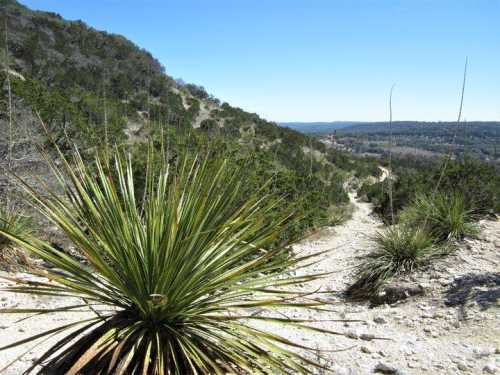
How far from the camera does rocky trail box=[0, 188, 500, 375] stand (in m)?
3.36

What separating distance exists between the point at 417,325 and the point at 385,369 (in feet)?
5.98

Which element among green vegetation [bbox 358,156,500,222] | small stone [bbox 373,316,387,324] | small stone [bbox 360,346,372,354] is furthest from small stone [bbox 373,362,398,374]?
green vegetation [bbox 358,156,500,222]

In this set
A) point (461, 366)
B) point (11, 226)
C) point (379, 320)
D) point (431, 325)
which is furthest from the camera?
point (11, 226)

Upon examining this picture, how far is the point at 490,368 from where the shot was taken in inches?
125

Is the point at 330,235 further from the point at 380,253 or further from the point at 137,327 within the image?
the point at 137,327

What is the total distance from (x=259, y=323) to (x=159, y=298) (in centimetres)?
266

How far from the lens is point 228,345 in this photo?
240 cm

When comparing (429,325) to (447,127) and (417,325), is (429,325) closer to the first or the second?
(417,325)

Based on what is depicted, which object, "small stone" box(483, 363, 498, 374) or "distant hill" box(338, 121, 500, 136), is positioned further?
"distant hill" box(338, 121, 500, 136)

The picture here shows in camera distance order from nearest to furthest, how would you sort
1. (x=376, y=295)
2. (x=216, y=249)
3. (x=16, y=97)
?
(x=216, y=249) < (x=376, y=295) < (x=16, y=97)

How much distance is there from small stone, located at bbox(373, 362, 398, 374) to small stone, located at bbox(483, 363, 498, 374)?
0.71 metres

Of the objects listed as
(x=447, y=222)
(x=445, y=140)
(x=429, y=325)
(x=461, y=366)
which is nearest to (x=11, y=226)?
(x=429, y=325)

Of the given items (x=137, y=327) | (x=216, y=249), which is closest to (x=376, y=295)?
(x=216, y=249)

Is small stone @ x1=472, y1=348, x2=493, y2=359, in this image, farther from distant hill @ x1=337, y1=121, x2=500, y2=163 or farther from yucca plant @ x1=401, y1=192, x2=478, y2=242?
yucca plant @ x1=401, y1=192, x2=478, y2=242
